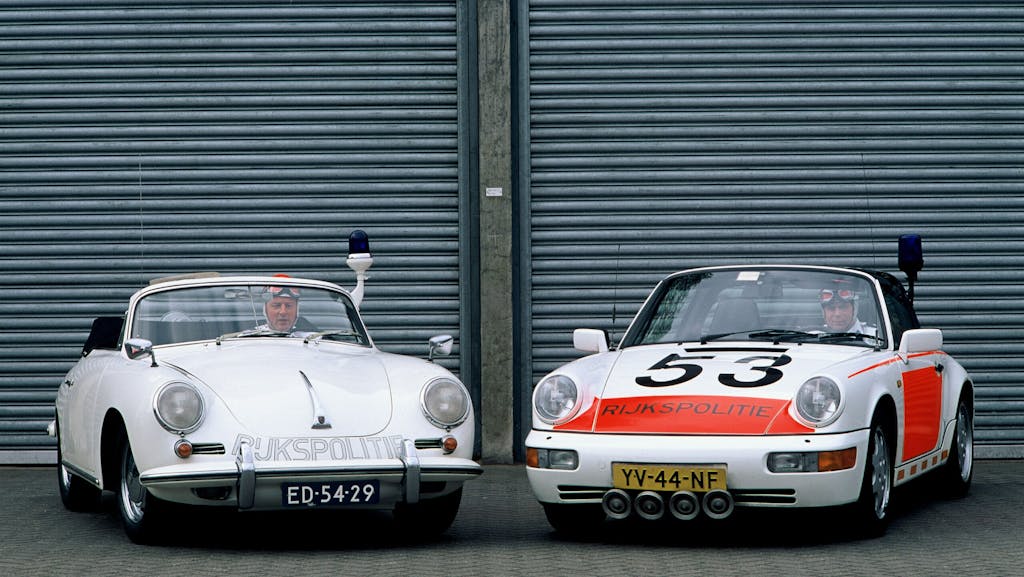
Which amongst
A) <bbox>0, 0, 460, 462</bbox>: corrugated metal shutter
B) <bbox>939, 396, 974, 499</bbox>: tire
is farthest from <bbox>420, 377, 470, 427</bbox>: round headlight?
<bbox>0, 0, 460, 462</bbox>: corrugated metal shutter

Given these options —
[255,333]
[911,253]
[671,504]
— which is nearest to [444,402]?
[671,504]

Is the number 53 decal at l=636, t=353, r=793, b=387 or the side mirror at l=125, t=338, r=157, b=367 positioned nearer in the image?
the number 53 decal at l=636, t=353, r=793, b=387

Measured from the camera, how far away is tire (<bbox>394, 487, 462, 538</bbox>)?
675 cm

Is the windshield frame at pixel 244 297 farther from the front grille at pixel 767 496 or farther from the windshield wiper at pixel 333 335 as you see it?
the front grille at pixel 767 496

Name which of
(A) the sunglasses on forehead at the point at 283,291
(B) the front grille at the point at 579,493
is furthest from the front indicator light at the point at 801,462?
(A) the sunglasses on forehead at the point at 283,291

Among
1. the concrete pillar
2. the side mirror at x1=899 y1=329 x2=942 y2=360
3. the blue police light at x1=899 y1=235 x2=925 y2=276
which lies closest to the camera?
the side mirror at x1=899 y1=329 x2=942 y2=360

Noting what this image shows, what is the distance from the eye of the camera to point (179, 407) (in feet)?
20.2

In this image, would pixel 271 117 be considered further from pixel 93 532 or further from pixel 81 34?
pixel 93 532

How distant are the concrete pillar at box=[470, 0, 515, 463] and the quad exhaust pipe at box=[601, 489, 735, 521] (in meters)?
4.59

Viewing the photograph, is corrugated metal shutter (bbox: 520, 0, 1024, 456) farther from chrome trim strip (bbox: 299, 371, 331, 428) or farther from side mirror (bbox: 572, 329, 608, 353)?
chrome trim strip (bbox: 299, 371, 331, 428)

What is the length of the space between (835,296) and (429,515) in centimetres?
252

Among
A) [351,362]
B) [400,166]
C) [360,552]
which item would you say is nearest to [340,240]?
[400,166]

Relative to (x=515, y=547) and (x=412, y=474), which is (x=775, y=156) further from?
(x=412, y=474)

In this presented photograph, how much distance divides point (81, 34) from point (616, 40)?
4.45m
